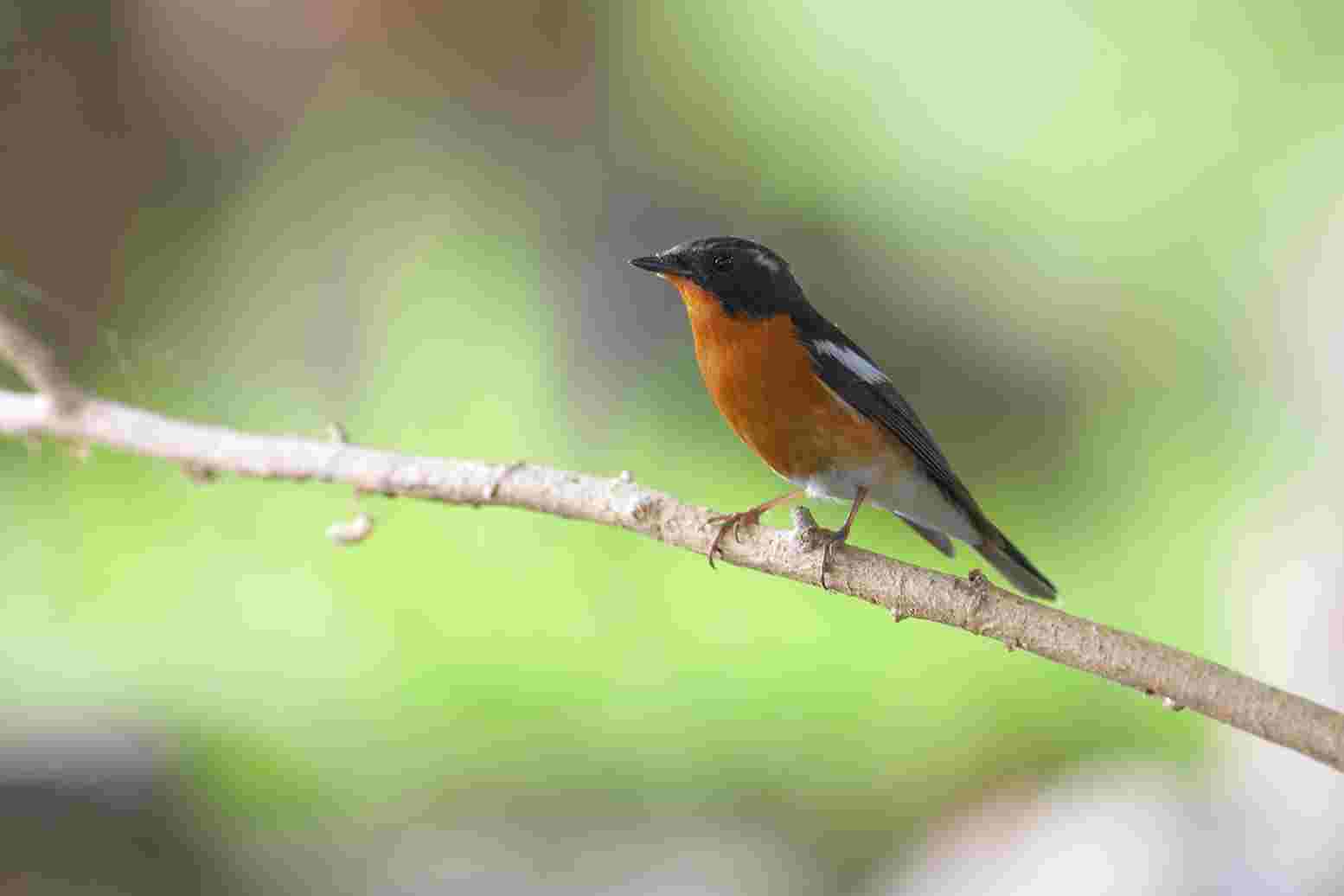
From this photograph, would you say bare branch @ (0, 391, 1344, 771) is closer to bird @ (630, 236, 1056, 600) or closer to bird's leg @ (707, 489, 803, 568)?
bird's leg @ (707, 489, 803, 568)

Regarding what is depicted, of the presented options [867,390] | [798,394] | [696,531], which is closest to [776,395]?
[798,394]

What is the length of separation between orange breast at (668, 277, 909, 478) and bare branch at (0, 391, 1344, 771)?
0.69 feet

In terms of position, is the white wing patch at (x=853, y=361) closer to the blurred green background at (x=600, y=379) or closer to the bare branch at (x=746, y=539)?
the bare branch at (x=746, y=539)

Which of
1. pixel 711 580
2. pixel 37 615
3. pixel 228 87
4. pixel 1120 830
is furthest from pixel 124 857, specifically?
pixel 1120 830

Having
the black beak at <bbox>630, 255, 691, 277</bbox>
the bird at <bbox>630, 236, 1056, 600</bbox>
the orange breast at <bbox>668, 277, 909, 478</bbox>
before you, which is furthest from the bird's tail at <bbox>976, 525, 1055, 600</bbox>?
the black beak at <bbox>630, 255, 691, 277</bbox>

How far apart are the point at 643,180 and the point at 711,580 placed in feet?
3.12

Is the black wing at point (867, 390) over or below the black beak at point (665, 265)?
below

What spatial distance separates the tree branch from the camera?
1120mm

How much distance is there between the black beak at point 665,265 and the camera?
5.35ft

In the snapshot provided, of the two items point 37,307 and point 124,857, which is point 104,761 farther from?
point 37,307

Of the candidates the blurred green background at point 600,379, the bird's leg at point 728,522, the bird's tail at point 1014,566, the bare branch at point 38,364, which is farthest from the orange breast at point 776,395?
the bare branch at point 38,364

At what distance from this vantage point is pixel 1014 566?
5.88 ft

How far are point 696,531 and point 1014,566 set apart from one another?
0.62 meters

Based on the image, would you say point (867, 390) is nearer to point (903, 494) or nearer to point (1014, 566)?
point (903, 494)
